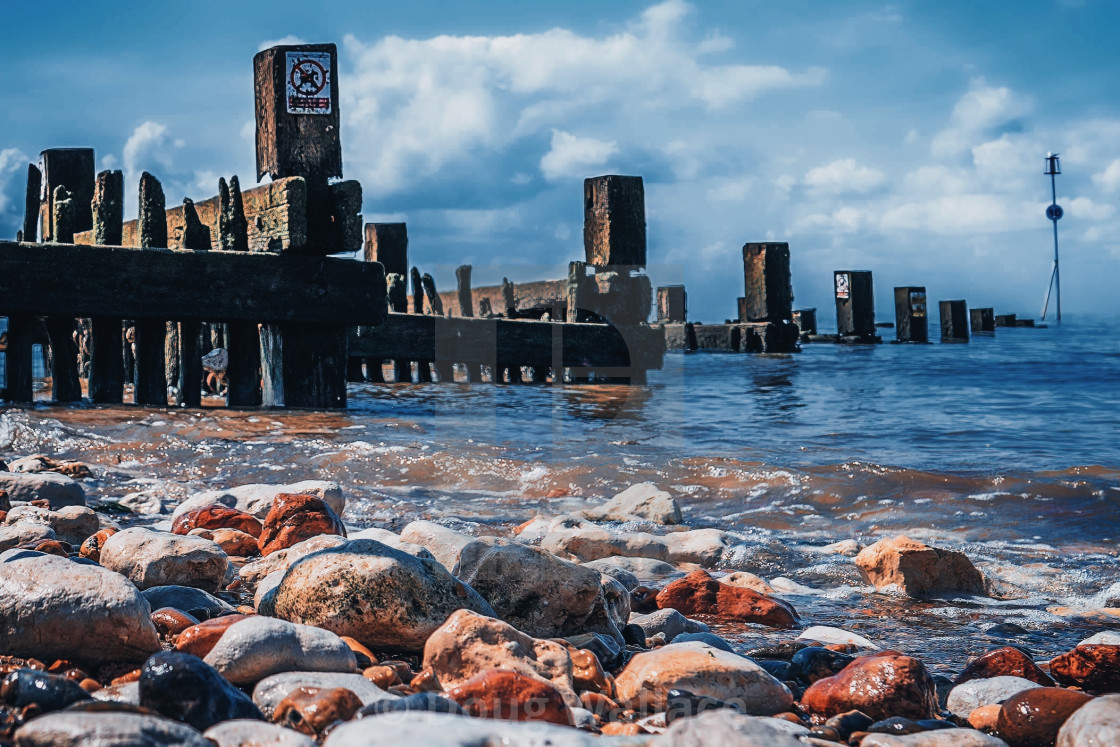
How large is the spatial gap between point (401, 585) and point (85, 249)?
593 cm

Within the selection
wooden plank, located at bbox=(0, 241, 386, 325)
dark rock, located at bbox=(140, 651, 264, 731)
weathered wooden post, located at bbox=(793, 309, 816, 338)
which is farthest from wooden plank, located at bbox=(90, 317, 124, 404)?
weathered wooden post, located at bbox=(793, 309, 816, 338)

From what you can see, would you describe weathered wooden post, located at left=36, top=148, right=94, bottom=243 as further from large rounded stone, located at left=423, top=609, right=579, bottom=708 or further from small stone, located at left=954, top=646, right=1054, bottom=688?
small stone, located at left=954, top=646, right=1054, bottom=688

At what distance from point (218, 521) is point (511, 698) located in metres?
2.67

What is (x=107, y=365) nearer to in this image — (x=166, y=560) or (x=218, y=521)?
(x=218, y=521)

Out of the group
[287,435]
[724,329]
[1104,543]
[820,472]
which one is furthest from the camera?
[724,329]

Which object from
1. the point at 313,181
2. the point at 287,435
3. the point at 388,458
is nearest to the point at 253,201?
the point at 313,181

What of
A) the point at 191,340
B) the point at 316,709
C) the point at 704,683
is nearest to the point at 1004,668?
the point at 704,683

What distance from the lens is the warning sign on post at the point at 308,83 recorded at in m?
7.53

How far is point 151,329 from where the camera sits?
25.9 feet

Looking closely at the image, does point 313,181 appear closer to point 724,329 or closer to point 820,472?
point 820,472

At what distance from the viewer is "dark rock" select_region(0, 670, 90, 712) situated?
1.89 m

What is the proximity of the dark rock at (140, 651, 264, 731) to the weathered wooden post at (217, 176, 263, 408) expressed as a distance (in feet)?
20.4

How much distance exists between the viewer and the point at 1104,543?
4898mm

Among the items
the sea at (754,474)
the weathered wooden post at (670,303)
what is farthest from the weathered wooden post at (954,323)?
the sea at (754,474)
